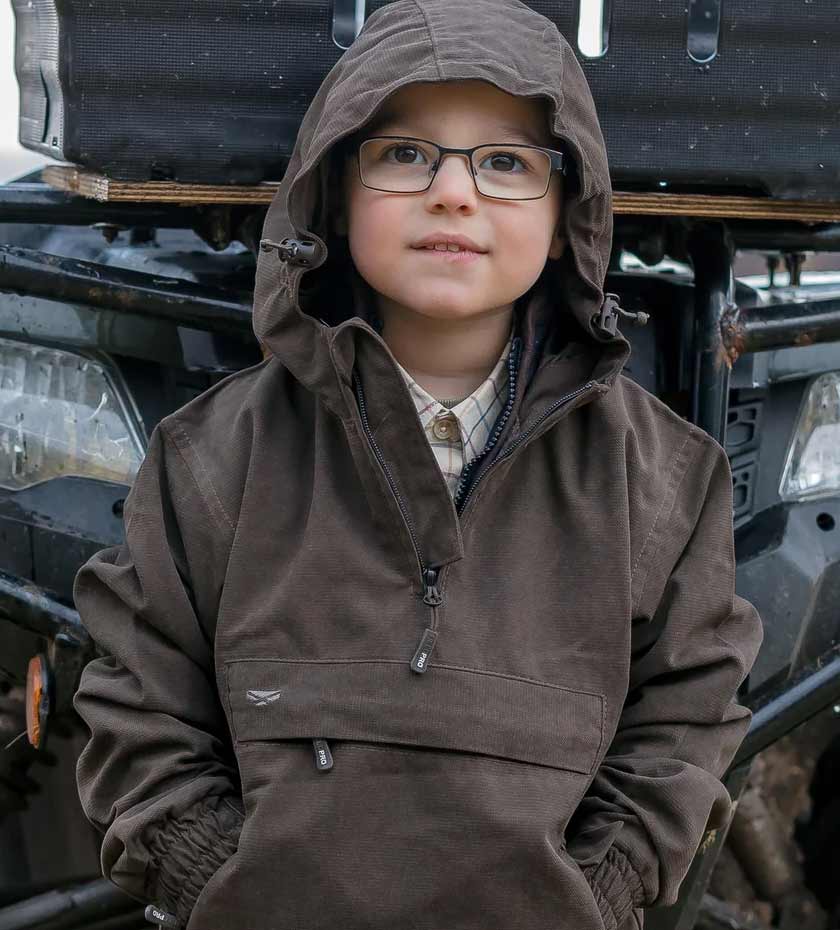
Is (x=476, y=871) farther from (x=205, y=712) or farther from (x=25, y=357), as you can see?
(x=25, y=357)

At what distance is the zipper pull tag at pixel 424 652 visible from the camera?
5.99 feet

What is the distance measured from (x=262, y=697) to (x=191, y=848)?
7.6 inches

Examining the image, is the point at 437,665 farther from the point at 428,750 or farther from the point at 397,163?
the point at 397,163

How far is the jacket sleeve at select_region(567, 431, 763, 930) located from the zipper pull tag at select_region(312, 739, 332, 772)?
32 centimetres

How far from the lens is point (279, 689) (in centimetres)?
187

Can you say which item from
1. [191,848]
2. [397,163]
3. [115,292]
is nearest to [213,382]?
[115,292]

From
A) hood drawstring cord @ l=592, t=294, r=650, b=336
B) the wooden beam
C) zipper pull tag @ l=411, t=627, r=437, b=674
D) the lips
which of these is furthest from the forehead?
zipper pull tag @ l=411, t=627, r=437, b=674

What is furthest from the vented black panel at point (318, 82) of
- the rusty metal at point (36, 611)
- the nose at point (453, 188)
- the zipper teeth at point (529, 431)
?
the rusty metal at point (36, 611)

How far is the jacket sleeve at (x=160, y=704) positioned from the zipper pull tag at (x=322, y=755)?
0.14 metres

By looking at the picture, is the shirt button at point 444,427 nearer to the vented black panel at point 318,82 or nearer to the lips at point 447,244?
the lips at point 447,244

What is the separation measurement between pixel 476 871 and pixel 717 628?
45 cm

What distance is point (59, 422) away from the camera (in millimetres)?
2500

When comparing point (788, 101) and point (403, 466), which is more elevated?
point (788, 101)

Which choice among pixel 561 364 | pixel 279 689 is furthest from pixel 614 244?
→ pixel 279 689
